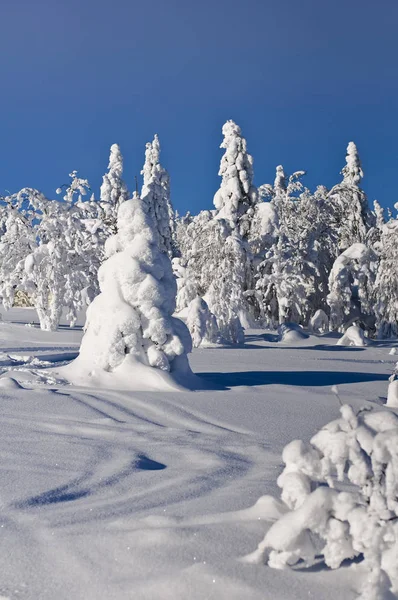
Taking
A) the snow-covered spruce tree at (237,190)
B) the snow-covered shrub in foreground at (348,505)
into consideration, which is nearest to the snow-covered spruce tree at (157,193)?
the snow-covered spruce tree at (237,190)

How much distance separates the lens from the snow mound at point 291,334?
21.3m

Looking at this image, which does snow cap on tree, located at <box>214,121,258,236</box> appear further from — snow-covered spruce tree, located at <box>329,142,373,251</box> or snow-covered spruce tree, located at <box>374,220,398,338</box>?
snow-covered spruce tree, located at <box>374,220,398,338</box>

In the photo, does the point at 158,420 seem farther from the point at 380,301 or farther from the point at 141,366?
the point at 380,301

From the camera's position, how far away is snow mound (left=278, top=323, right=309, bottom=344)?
21.3 m

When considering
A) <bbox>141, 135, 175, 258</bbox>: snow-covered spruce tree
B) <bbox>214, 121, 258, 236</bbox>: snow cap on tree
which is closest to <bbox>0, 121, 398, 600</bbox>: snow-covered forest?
<bbox>214, 121, 258, 236</bbox>: snow cap on tree

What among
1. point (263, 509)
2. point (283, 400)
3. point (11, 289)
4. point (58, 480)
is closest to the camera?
point (263, 509)

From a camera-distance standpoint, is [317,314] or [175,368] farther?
[317,314]

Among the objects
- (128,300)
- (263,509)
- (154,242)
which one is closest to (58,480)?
(263,509)

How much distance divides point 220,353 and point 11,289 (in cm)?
967

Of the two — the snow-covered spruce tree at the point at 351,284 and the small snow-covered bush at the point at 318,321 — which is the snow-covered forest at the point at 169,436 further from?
the small snow-covered bush at the point at 318,321

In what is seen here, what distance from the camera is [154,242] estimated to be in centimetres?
1024

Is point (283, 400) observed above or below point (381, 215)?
below

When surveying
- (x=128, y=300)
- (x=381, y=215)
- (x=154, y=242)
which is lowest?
(x=128, y=300)

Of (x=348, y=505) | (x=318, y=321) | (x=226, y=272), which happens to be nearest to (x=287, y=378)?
(x=348, y=505)
